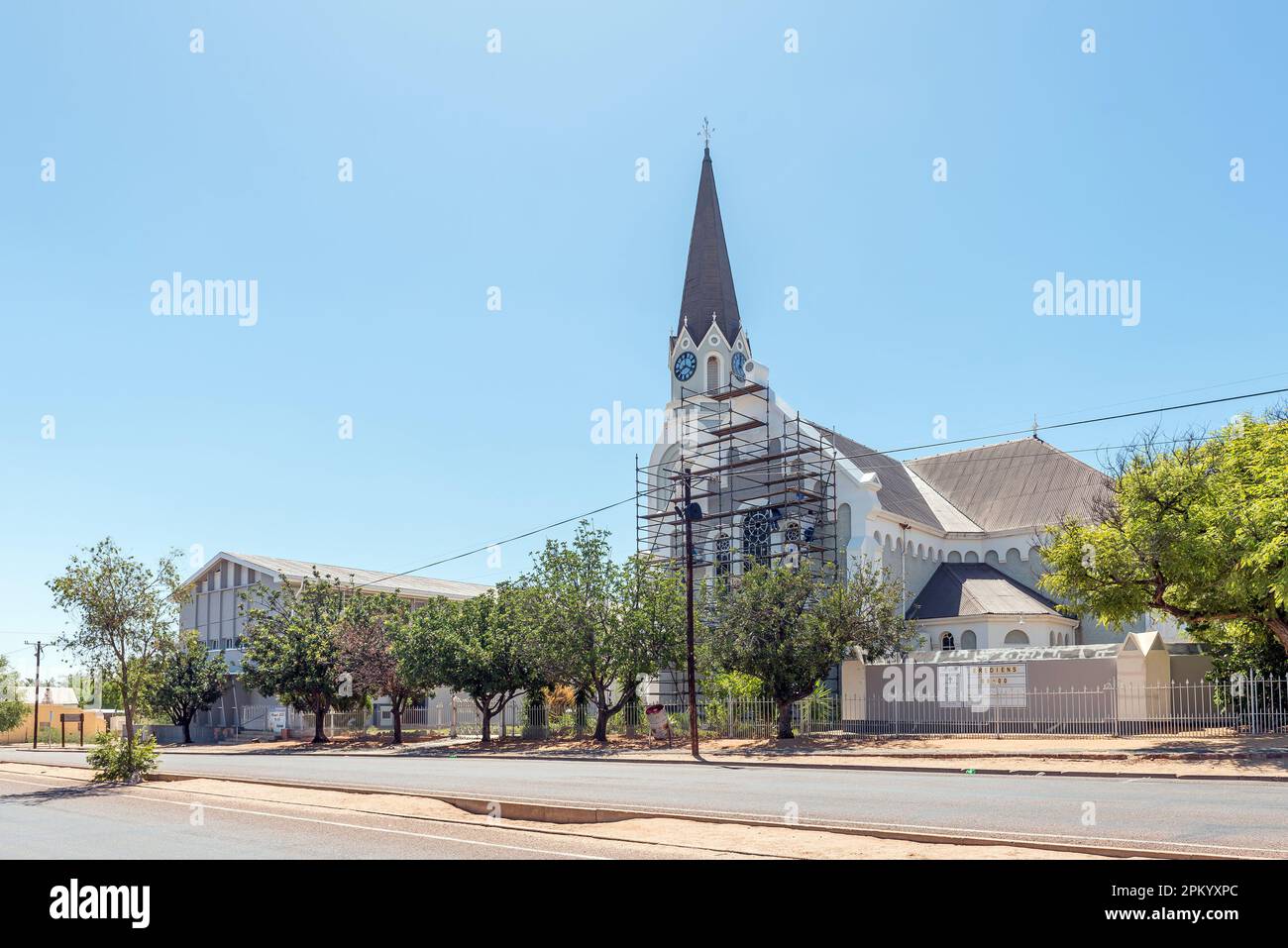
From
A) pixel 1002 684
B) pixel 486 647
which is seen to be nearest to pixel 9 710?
pixel 486 647

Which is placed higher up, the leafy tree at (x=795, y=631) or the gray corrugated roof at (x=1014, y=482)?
the gray corrugated roof at (x=1014, y=482)

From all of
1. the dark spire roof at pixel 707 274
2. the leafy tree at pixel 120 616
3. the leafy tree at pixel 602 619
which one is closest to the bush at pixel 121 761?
the leafy tree at pixel 120 616

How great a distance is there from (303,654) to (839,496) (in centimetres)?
2498

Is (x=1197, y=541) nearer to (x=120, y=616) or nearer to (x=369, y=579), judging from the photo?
(x=120, y=616)

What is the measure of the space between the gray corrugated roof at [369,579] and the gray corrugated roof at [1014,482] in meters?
27.0

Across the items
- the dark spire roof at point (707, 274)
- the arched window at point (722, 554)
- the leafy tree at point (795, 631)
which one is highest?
the dark spire roof at point (707, 274)

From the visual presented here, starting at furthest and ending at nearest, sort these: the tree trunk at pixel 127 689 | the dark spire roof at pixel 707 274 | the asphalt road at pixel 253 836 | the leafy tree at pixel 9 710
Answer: the leafy tree at pixel 9 710 < the dark spire roof at pixel 707 274 < the tree trunk at pixel 127 689 < the asphalt road at pixel 253 836

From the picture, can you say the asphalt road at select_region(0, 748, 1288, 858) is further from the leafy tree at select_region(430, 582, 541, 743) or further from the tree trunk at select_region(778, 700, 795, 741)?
the leafy tree at select_region(430, 582, 541, 743)

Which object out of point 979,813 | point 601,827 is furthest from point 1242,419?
point 601,827

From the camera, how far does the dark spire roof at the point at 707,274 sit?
55719 millimetres

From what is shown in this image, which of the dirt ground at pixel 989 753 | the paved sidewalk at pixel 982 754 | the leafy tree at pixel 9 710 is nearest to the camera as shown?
the paved sidewalk at pixel 982 754

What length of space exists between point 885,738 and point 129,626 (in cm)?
2168

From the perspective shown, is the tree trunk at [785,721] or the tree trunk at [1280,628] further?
the tree trunk at [785,721]

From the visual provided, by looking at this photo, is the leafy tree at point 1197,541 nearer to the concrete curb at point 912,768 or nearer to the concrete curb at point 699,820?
the concrete curb at point 912,768
